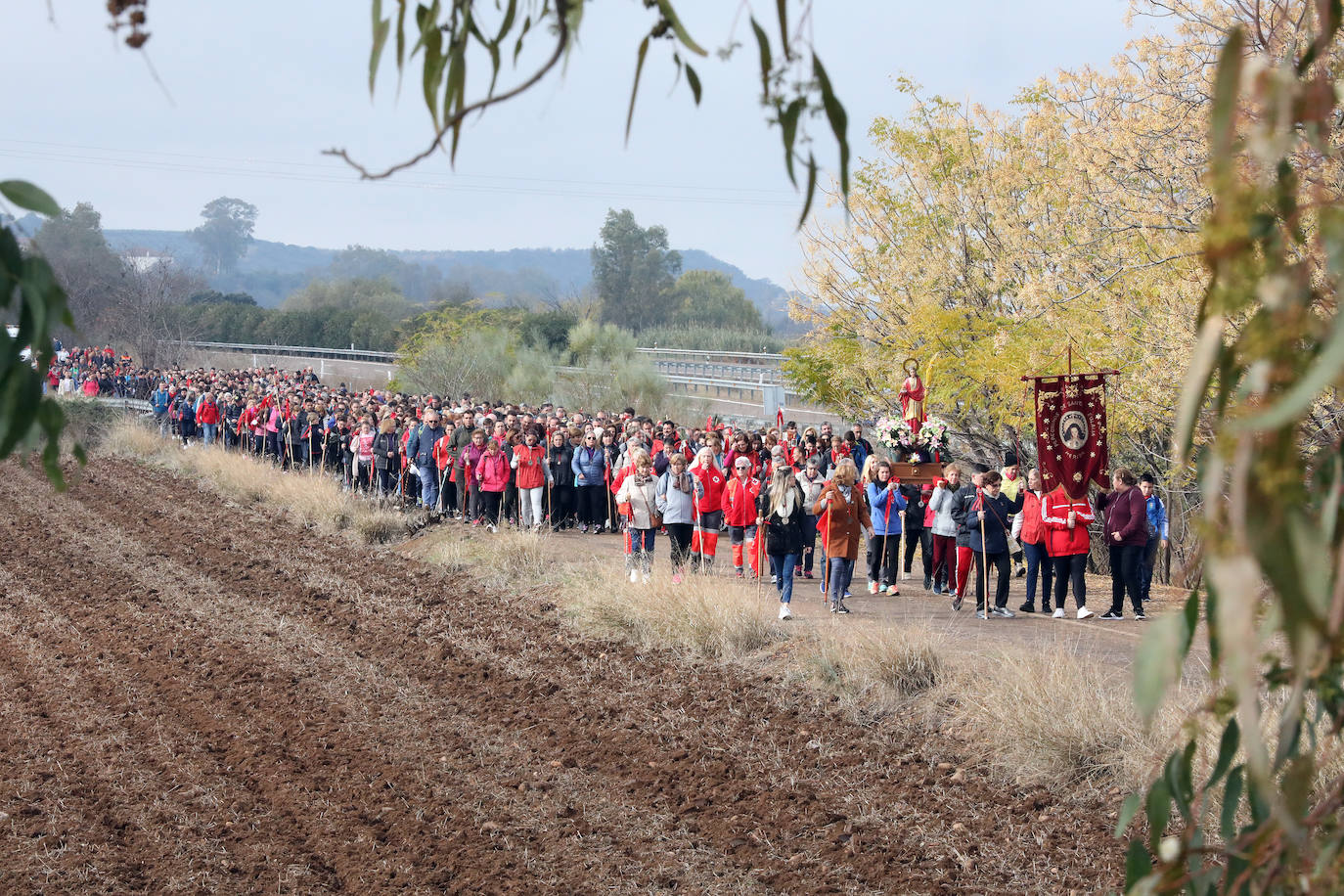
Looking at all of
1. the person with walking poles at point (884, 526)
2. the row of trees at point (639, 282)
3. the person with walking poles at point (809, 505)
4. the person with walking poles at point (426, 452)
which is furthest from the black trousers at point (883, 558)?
the row of trees at point (639, 282)

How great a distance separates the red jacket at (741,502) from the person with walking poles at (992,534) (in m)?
2.58

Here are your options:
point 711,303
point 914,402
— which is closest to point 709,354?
point 914,402

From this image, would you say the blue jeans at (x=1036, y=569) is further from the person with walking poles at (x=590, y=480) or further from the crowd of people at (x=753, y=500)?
the person with walking poles at (x=590, y=480)

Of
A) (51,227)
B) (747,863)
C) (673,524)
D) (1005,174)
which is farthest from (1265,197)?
(51,227)

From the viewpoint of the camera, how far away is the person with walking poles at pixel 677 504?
14.6 metres

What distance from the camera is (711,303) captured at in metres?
114

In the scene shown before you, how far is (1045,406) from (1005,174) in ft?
25.7

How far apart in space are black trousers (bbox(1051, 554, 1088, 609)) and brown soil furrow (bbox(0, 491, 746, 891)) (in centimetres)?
752

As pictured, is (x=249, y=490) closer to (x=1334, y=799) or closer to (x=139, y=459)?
(x=139, y=459)

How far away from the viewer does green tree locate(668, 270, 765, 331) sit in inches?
4213

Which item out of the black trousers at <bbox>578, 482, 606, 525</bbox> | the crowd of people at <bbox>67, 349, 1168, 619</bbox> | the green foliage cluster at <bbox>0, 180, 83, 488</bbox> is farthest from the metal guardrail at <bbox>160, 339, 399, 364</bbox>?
A: the green foliage cluster at <bbox>0, 180, 83, 488</bbox>

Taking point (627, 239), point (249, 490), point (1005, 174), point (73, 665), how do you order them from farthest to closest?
point (627, 239)
point (249, 490)
point (1005, 174)
point (73, 665)

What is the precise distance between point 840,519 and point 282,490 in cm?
1291

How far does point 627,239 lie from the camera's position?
401 feet
